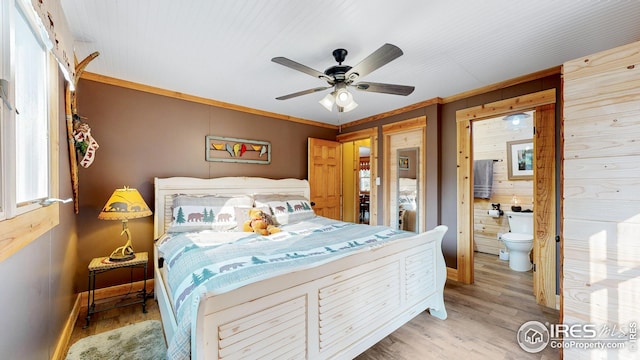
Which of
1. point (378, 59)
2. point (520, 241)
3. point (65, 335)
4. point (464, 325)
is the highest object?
point (378, 59)

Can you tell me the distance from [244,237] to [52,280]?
4.17 feet

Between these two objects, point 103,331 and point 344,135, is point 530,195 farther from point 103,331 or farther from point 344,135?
point 103,331

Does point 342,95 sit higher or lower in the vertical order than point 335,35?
lower

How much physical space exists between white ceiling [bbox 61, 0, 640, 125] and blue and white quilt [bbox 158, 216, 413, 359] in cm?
161

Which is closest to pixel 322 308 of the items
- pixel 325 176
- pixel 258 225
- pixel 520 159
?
pixel 258 225

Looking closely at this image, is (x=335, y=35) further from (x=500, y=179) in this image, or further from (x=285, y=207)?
(x=500, y=179)

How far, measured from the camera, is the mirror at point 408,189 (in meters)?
3.71

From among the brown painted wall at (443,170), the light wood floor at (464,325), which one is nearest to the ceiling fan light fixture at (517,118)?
the brown painted wall at (443,170)

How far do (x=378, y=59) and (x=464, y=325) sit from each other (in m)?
2.36

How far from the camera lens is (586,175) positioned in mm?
1412

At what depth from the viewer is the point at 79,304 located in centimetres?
251

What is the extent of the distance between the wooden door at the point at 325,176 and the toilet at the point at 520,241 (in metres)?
2.68

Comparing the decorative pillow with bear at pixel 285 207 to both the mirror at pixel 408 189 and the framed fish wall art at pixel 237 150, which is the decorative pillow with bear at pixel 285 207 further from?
the mirror at pixel 408 189

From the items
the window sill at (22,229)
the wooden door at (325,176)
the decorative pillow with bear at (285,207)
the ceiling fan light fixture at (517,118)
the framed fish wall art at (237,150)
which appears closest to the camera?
the window sill at (22,229)
